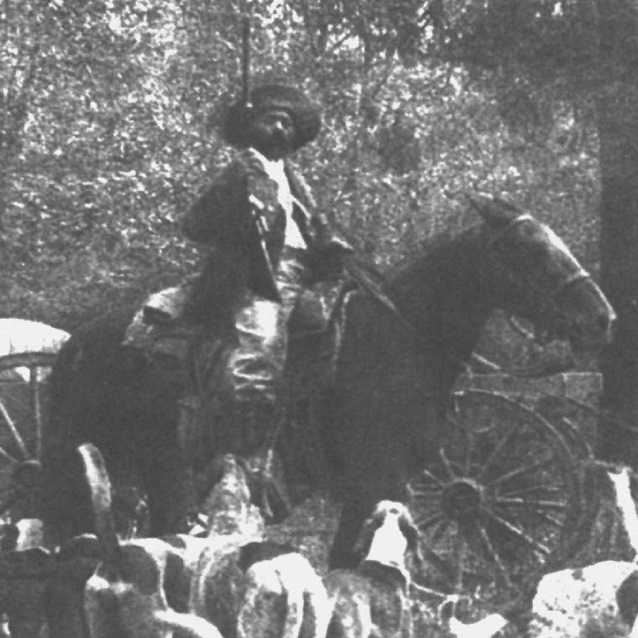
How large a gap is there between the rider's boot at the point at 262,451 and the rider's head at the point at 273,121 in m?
1.01

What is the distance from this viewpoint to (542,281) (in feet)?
31.6

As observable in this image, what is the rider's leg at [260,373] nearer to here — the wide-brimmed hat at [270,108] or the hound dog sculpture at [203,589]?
the hound dog sculpture at [203,589]

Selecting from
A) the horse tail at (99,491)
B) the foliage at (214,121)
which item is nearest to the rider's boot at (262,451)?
the horse tail at (99,491)

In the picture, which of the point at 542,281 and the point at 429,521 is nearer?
the point at 542,281

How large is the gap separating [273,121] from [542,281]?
4.02ft

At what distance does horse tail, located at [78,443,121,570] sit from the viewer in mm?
9098

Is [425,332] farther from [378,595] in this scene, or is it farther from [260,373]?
[378,595]

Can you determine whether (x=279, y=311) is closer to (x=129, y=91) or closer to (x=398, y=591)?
(x=398, y=591)

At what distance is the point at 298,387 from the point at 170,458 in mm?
770

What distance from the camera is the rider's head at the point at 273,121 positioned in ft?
32.3

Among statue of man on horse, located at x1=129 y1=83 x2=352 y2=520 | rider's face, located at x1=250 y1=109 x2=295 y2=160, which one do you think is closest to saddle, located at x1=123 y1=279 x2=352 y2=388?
statue of man on horse, located at x1=129 y1=83 x2=352 y2=520

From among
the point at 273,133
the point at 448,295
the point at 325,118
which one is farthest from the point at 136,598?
the point at 325,118

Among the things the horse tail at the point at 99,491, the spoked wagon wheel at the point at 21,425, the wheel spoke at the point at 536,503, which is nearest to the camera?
the horse tail at the point at 99,491

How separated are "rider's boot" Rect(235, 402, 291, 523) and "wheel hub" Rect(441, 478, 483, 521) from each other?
96 cm
